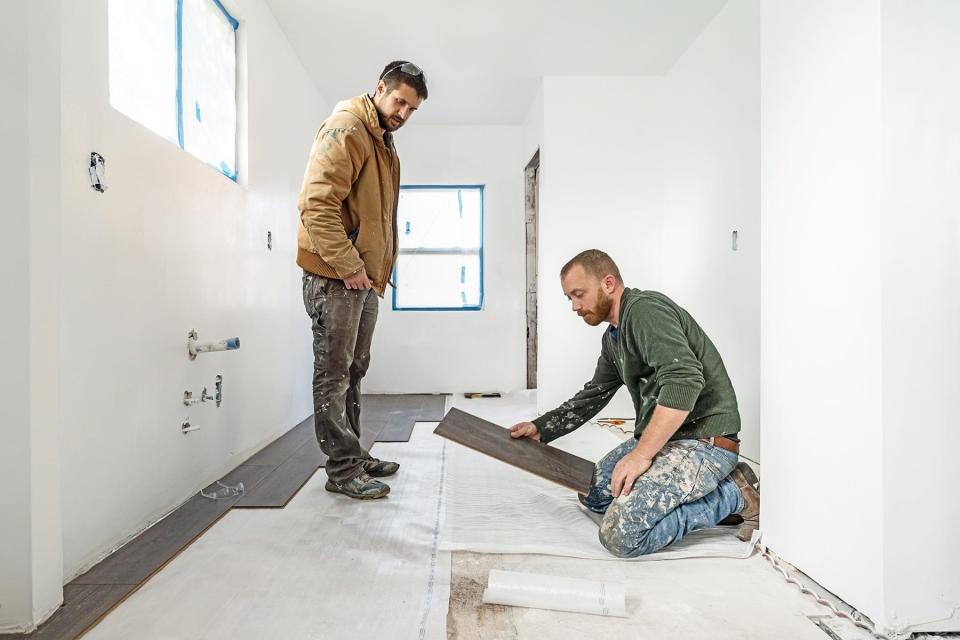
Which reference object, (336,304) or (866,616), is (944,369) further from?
(336,304)

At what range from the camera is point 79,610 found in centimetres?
143

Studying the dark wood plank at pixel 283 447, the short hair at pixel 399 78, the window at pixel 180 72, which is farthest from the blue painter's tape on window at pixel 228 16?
the dark wood plank at pixel 283 447

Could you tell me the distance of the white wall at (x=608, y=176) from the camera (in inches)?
175

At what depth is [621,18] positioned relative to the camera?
143 inches

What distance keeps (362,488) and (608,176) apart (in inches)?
119

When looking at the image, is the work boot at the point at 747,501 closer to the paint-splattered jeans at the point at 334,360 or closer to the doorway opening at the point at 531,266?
the paint-splattered jeans at the point at 334,360

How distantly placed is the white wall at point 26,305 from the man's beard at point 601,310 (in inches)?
57.7

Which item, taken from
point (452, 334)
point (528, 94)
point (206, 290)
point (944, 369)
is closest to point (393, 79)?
point (206, 290)

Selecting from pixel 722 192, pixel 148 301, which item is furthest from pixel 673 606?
pixel 722 192

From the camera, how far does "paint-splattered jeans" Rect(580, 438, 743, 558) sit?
177 centimetres

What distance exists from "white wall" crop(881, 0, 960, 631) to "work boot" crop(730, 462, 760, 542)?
1.85ft

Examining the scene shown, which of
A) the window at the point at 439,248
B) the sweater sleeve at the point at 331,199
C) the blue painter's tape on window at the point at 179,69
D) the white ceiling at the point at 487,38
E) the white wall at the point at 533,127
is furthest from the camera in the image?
the window at the point at 439,248

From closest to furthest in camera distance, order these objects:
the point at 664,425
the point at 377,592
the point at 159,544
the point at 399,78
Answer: the point at 377,592
the point at 664,425
the point at 159,544
the point at 399,78

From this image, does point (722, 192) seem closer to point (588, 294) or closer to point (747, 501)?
point (588, 294)
